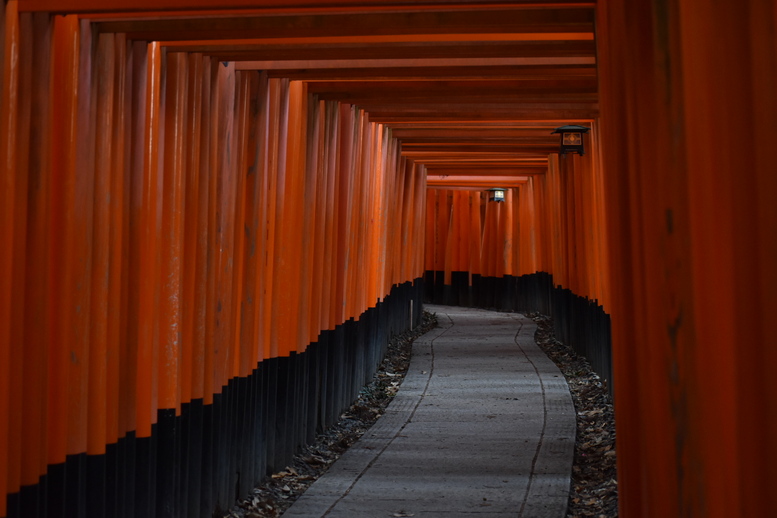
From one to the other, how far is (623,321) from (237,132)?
3.22 m

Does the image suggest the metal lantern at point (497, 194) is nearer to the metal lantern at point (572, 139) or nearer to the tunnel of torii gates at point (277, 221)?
the metal lantern at point (572, 139)

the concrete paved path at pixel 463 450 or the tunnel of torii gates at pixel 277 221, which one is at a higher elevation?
the tunnel of torii gates at pixel 277 221

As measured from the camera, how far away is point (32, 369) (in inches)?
148

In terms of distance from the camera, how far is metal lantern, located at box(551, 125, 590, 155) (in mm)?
10219

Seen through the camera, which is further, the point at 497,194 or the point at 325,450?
the point at 497,194

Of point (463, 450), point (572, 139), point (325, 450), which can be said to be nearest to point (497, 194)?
point (572, 139)

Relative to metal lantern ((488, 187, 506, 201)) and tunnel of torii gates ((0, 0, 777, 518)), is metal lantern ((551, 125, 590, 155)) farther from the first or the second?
metal lantern ((488, 187, 506, 201))

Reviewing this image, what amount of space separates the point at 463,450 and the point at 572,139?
421 cm

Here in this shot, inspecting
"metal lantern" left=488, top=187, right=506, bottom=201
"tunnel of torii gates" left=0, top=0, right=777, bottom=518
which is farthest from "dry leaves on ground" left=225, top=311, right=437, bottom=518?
"metal lantern" left=488, top=187, right=506, bottom=201

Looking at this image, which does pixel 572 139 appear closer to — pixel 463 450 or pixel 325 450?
pixel 463 450

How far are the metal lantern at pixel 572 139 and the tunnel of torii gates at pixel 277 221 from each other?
1.26m

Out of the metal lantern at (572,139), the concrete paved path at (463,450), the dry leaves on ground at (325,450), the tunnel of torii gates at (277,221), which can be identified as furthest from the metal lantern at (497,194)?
the tunnel of torii gates at (277,221)

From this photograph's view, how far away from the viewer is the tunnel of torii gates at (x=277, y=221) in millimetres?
2523

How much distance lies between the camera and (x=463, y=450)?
7863mm
